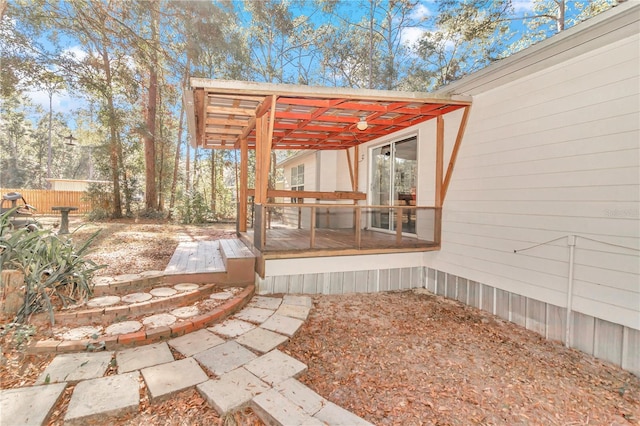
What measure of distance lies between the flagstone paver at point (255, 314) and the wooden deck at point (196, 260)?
2.70 feet

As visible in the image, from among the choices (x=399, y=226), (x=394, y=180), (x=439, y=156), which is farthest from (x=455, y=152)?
(x=394, y=180)

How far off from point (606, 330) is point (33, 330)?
5541 mm

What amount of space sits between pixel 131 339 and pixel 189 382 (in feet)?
2.85

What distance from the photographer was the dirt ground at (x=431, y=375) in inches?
83.0

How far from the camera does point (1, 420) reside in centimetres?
175

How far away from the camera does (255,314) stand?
3580mm

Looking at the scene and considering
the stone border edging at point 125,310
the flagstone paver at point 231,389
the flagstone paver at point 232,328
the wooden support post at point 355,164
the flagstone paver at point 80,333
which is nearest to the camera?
the flagstone paver at point 231,389

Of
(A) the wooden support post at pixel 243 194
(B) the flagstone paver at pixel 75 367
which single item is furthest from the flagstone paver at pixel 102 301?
(A) the wooden support post at pixel 243 194

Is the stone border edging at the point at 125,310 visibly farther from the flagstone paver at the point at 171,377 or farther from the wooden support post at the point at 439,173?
the wooden support post at the point at 439,173

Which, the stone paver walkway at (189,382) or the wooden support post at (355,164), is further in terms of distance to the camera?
the wooden support post at (355,164)

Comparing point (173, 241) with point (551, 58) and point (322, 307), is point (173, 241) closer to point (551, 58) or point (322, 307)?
point (322, 307)

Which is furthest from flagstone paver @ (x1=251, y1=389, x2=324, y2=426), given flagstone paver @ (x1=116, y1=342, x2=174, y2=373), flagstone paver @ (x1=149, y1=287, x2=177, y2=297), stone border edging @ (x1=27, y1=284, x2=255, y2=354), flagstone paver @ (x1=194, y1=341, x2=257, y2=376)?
flagstone paver @ (x1=149, y1=287, x2=177, y2=297)

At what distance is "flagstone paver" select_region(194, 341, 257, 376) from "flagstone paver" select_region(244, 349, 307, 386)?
0.32 feet

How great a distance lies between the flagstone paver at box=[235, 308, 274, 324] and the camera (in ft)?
11.3
